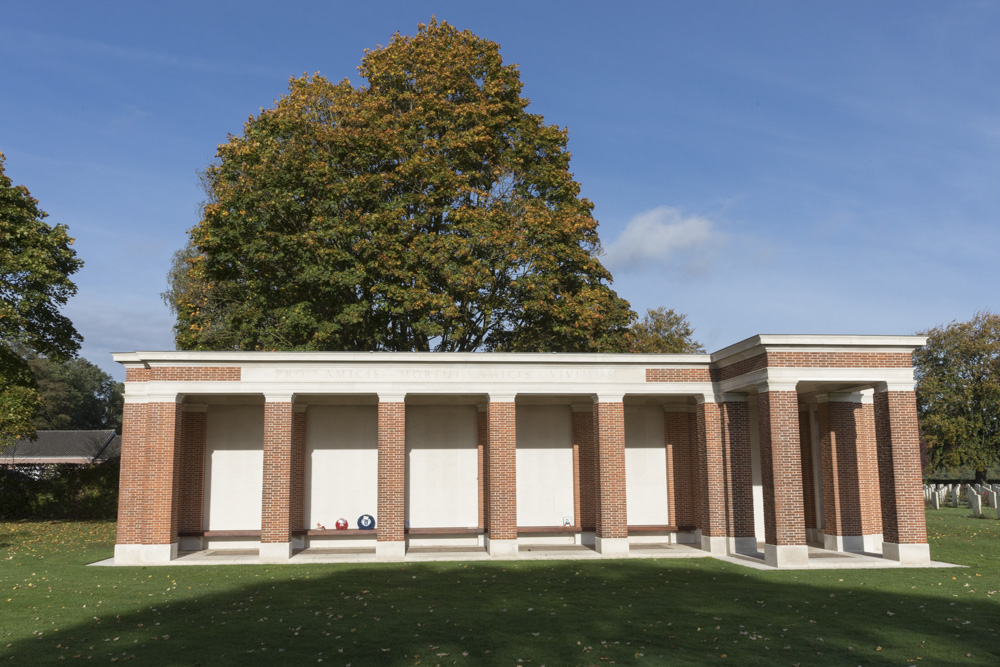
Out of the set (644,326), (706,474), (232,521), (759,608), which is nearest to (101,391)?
(644,326)

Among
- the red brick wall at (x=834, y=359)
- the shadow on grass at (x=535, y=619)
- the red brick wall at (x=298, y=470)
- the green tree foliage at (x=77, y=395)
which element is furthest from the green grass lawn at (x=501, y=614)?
the green tree foliage at (x=77, y=395)

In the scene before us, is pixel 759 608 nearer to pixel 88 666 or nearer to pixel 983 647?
pixel 983 647

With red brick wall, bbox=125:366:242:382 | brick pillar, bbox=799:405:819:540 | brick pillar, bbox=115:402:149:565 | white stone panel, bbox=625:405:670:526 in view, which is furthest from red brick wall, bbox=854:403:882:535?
brick pillar, bbox=115:402:149:565

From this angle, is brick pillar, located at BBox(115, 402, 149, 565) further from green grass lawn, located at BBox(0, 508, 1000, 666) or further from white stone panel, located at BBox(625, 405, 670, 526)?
white stone panel, located at BBox(625, 405, 670, 526)

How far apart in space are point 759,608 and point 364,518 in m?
14.8

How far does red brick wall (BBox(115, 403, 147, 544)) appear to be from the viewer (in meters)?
23.1

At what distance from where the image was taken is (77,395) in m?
82.4

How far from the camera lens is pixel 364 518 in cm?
2631

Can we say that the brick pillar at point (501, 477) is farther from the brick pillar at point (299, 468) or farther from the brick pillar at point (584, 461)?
the brick pillar at point (299, 468)

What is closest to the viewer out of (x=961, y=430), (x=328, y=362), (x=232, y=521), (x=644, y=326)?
(x=328, y=362)

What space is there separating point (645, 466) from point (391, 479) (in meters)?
9.23

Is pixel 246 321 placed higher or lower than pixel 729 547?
higher

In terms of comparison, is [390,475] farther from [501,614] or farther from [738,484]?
[738,484]

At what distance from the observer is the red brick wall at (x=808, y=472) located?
26595mm
